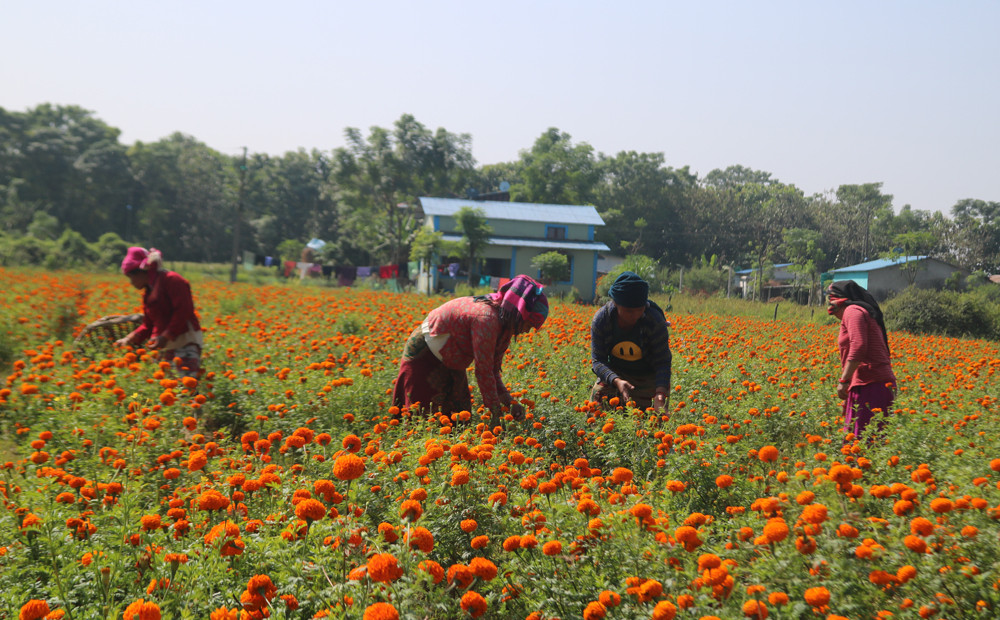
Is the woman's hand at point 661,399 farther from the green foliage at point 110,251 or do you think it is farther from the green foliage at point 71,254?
the green foliage at point 110,251

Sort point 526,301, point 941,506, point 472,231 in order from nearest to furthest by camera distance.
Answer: point 941,506 < point 526,301 < point 472,231

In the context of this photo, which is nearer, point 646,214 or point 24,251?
point 24,251

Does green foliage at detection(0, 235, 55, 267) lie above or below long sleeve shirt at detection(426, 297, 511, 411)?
above

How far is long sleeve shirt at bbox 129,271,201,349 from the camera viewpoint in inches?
181

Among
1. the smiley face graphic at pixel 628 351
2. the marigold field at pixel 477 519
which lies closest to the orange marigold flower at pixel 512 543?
the marigold field at pixel 477 519

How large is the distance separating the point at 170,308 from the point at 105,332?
1.29 m

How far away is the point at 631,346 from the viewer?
3.84 metres

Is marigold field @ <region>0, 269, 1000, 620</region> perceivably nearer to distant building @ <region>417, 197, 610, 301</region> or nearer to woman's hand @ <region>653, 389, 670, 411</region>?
woman's hand @ <region>653, 389, 670, 411</region>

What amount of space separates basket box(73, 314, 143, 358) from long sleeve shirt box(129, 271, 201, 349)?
552 millimetres

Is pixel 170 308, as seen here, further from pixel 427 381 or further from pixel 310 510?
pixel 310 510

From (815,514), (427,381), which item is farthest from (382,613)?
(427,381)

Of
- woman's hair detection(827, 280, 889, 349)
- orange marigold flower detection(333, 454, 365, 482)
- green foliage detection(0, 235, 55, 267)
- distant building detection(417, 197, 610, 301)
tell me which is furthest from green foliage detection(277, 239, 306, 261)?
orange marigold flower detection(333, 454, 365, 482)

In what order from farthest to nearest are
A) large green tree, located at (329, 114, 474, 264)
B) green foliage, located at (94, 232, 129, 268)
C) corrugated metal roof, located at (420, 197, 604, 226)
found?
1. large green tree, located at (329, 114, 474, 264)
2. corrugated metal roof, located at (420, 197, 604, 226)
3. green foliage, located at (94, 232, 129, 268)

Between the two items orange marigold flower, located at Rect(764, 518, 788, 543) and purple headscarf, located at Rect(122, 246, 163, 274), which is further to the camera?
purple headscarf, located at Rect(122, 246, 163, 274)
